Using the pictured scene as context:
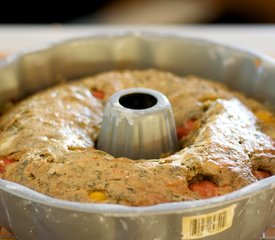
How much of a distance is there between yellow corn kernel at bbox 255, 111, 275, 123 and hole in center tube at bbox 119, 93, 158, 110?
281 mm

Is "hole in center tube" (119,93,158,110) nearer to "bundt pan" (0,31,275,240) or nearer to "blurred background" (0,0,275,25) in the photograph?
"bundt pan" (0,31,275,240)

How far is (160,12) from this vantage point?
3.00 metres

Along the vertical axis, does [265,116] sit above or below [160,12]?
above

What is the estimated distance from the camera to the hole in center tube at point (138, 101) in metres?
1.16

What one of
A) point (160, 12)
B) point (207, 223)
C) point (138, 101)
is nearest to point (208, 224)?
point (207, 223)

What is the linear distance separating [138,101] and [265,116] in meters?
0.32

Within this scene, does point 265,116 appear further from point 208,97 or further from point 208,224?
point 208,224

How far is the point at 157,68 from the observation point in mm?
1506

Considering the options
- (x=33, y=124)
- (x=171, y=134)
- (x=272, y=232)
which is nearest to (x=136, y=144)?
(x=171, y=134)

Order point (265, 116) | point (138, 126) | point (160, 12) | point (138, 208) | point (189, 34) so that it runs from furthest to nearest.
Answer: point (160, 12) < point (189, 34) < point (265, 116) < point (138, 126) < point (138, 208)

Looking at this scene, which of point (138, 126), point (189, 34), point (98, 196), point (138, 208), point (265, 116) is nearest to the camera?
point (138, 208)

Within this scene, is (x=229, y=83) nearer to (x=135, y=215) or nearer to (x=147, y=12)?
(x=135, y=215)

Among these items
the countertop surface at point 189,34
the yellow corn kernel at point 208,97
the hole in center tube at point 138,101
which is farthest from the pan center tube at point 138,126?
the countertop surface at point 189,34

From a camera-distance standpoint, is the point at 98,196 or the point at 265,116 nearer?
the point at 98,196
